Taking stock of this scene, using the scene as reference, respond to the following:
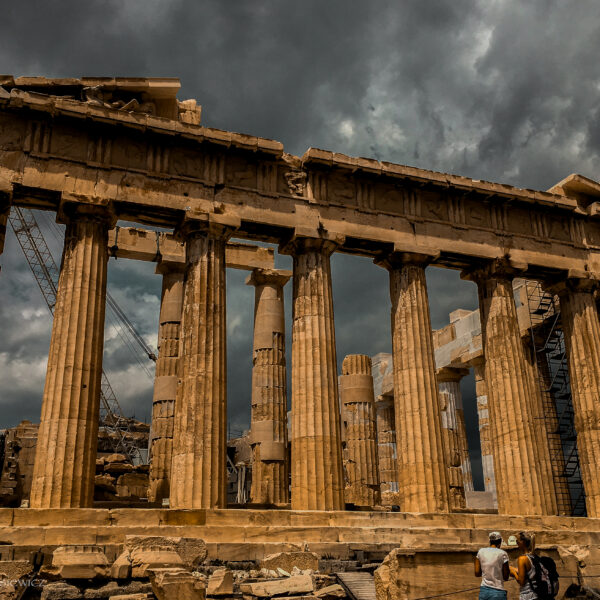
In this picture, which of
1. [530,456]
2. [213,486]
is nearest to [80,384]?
[213,486]

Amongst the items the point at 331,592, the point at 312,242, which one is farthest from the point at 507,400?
the point at 331,592

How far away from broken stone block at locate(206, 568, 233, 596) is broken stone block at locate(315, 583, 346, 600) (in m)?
1.46

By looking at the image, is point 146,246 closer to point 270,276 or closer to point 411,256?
point 270,276

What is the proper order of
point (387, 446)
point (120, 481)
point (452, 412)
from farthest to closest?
point (387, 446) → point (452, 412) → point (120, 481)

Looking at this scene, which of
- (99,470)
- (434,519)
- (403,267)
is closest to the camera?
(434,519)

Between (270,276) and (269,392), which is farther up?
(270,276)

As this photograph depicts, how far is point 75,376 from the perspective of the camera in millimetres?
16969

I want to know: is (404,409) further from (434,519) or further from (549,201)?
(549,201)

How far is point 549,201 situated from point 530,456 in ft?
28.4

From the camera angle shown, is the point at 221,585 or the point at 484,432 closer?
the point at 221,585

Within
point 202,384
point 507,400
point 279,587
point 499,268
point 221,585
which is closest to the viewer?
point 221,585

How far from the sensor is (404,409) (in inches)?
810

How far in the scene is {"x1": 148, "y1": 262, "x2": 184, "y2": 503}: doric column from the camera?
2205cm

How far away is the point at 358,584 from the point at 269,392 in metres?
12.4
